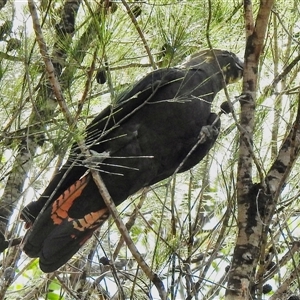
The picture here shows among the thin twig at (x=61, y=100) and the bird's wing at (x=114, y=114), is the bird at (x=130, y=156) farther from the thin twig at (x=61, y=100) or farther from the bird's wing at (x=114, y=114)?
the thin twig at (x=61, y=100)

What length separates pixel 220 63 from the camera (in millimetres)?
2873

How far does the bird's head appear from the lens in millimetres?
2794

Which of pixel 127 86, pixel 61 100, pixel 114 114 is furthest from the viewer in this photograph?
pixel 114 114

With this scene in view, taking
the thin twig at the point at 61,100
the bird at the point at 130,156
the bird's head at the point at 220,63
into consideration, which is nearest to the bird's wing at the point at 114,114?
the bird at the point at 130,156

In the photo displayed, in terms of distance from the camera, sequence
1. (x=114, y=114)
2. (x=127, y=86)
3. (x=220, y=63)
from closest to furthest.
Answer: (x=127, y=86) < (x=114, y=114) < (x=220, y=63)

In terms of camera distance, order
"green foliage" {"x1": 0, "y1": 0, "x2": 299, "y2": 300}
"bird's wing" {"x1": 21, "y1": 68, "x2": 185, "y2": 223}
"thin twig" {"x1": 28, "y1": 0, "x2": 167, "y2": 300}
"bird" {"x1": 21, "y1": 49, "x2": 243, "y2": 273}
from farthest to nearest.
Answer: "bird" {"x1": 21, "y1": 49, "x2": 243, "y2": 273} < "bird's wing" {"x1": 21, "y1": 68, "x2": 185, "y2": 223} < "green foliage" {"x1": 0, "y1": 0, "x2": 299, "y2": 300} < "thin twig" {"x1": 28, "y1": 0, "x2": 167, "y2": 300}

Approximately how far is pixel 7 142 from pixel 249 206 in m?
0.78

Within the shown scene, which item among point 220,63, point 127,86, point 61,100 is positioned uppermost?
point 220,63

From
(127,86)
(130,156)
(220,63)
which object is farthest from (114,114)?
(220,63)

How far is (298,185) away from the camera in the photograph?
277 cm

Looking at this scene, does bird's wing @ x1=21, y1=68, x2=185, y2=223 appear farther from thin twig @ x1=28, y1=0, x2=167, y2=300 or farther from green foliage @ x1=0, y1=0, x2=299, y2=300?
thin twig @ x1=28, y1=0, x2=167, y2=300

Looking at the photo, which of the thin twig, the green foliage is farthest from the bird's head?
the thin twig

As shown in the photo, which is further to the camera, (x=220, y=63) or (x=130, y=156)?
(x=220, y=63)

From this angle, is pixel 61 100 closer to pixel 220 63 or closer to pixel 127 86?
pixel 127 86
